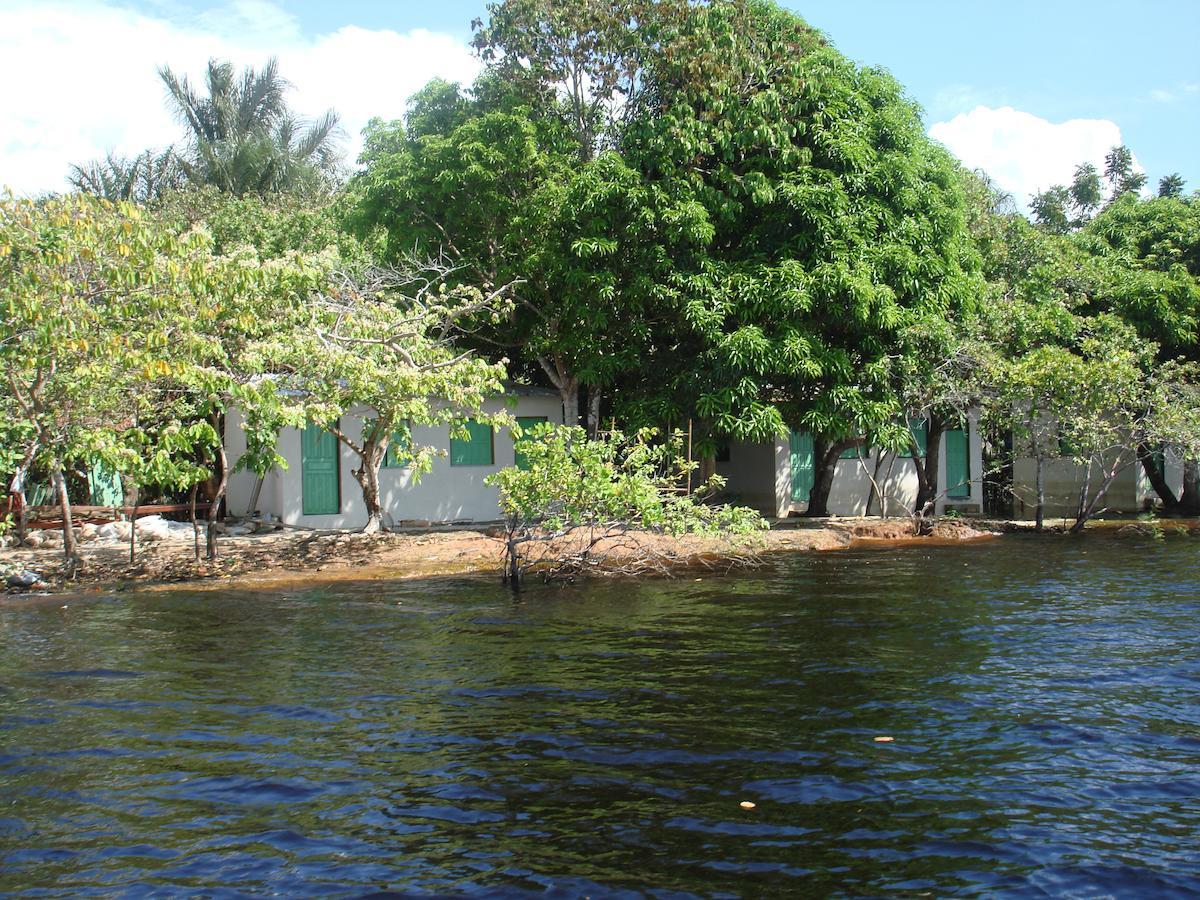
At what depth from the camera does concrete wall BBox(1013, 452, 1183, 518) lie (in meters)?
24.1

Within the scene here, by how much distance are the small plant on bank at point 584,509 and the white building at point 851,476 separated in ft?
24.7

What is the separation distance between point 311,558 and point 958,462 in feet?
48.1

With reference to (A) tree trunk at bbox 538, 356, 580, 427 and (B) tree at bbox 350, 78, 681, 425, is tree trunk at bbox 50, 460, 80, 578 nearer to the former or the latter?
(B) tree at bbox 350, 78, 681, 425

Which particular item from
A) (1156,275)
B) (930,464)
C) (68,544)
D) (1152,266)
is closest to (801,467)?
(930,464)

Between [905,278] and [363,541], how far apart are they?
10149 mm

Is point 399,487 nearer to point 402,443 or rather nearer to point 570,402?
point 402,443

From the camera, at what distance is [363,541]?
16516mm

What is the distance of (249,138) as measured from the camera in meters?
33.4

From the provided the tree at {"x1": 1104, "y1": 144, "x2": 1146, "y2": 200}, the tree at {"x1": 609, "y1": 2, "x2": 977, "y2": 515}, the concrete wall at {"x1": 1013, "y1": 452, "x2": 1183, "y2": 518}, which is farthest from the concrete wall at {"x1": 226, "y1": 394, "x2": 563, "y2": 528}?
the tree at {"x1": 1104, "y1": 144, "x2": 1146, "y2": 200}

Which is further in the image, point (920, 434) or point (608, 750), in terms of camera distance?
point (920, 434)

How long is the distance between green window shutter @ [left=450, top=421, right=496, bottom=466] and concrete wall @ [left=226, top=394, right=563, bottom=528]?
0.10 meters

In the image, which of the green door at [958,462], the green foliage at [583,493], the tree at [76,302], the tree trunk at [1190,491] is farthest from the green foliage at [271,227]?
the tree trunk at [1190,491]

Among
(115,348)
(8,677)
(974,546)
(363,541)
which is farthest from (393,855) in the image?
(974,546)

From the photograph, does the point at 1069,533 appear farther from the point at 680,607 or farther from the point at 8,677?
the point at 8,677
